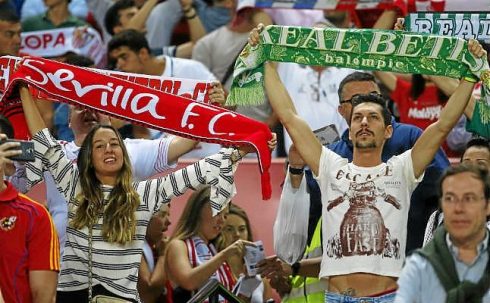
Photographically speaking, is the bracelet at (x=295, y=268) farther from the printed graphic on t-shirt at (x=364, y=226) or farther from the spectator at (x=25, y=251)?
the spectator at (x=25, y=251)

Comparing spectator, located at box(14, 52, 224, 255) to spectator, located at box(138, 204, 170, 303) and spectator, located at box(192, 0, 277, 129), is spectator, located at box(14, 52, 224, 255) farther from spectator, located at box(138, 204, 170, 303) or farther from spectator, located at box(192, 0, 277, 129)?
spectator, located at box(192, 0, 277, 129)

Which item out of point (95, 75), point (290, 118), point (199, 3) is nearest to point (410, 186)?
point (290, 118)

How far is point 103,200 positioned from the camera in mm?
8703

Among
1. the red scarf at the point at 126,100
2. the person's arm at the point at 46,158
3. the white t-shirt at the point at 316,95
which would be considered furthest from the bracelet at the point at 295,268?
the white t-shirt at the point at 316,95

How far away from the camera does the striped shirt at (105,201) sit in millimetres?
8617

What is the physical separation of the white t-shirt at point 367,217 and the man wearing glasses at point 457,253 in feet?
3.87

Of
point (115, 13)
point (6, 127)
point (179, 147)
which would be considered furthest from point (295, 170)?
point (115, 13)

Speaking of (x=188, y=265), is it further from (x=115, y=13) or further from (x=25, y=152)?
(x=115, y=13)

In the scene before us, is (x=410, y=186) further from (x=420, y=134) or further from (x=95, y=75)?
(x=95, y=75)

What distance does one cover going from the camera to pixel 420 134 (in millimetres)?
9203

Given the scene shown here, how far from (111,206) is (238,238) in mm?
1615

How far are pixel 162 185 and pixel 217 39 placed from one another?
394 cm

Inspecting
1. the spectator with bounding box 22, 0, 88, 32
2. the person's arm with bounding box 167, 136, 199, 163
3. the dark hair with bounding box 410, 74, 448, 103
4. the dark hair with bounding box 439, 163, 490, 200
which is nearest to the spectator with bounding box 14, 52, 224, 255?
the person's arm with bounding box 167, 136, 199, 163

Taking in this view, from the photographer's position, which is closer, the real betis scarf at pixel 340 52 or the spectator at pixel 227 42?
the real betis scarf at pixel 340 52
